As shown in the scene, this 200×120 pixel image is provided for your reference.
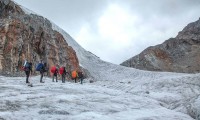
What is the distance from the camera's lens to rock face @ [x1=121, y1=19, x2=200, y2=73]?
382 ft

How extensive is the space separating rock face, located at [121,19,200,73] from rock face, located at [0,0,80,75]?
43.4 m

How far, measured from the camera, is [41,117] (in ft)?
65.2

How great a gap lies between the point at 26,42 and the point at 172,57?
2667 inches

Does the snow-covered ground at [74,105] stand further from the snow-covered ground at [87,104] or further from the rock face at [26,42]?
the rock face at [26,42]

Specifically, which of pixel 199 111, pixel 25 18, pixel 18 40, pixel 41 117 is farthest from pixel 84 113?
pixel 25 18

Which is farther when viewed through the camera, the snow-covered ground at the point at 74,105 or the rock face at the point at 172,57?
the rock face at the point at 172,57

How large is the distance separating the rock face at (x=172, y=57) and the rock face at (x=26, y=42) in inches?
1709

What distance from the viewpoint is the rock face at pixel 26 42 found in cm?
5922

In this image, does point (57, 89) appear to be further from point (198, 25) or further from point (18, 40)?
point (198, 25)

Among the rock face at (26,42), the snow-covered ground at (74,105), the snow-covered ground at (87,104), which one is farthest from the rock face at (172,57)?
the snow-covered ground at (74,105)

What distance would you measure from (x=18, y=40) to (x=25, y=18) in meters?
8.10

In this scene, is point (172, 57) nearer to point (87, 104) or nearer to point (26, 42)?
point (26, 42)

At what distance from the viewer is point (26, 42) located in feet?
209

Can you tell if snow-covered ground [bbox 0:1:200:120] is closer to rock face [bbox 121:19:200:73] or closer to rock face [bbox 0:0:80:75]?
rock face [bbox 0:0:80:75]
